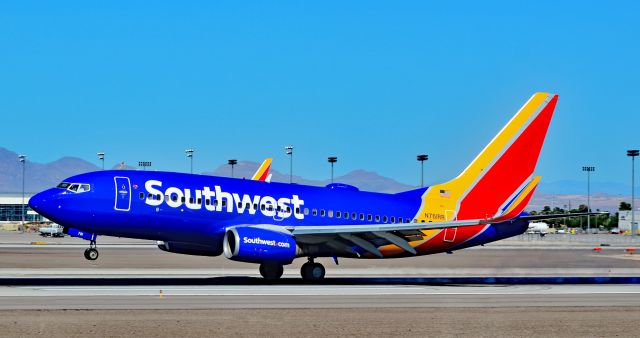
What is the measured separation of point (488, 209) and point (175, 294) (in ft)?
66.8

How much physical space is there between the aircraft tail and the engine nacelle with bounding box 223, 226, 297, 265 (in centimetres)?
919

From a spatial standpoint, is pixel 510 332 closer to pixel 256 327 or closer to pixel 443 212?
pixel 256 327

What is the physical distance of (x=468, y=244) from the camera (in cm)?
5072

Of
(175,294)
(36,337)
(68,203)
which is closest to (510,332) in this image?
(36,337)

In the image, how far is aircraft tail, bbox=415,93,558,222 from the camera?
50.9m

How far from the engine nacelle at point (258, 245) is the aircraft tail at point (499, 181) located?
9186mm

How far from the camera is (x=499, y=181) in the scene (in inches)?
2009

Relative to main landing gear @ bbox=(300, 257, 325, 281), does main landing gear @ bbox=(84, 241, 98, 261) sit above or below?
above

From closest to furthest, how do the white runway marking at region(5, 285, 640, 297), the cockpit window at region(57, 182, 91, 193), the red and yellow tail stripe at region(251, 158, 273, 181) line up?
the white runway marking at region(5, 285, 640, 297) < the cockpit window at region(57, 182, 91, 193) < the red and yellow tail stripe at region(251, 158, 273, 181)

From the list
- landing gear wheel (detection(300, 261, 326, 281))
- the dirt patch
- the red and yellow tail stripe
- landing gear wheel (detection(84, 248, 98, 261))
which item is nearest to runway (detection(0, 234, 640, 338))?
the dirt patch

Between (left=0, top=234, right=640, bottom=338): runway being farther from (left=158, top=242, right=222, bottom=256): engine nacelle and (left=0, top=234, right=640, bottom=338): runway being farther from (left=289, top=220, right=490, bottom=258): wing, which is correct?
(left=289, top=220, right=490, bottom=258): wing

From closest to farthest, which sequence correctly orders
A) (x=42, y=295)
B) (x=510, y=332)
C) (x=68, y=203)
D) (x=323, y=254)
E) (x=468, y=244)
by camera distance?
(x=510, y=332), (x=42, y=295), (x=68, y=203), (x=323, y=254), (x=468, y=244)

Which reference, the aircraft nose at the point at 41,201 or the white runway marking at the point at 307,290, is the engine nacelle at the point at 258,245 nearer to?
the white runway marking at the point at 307,290

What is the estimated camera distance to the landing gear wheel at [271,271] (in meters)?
47.3
